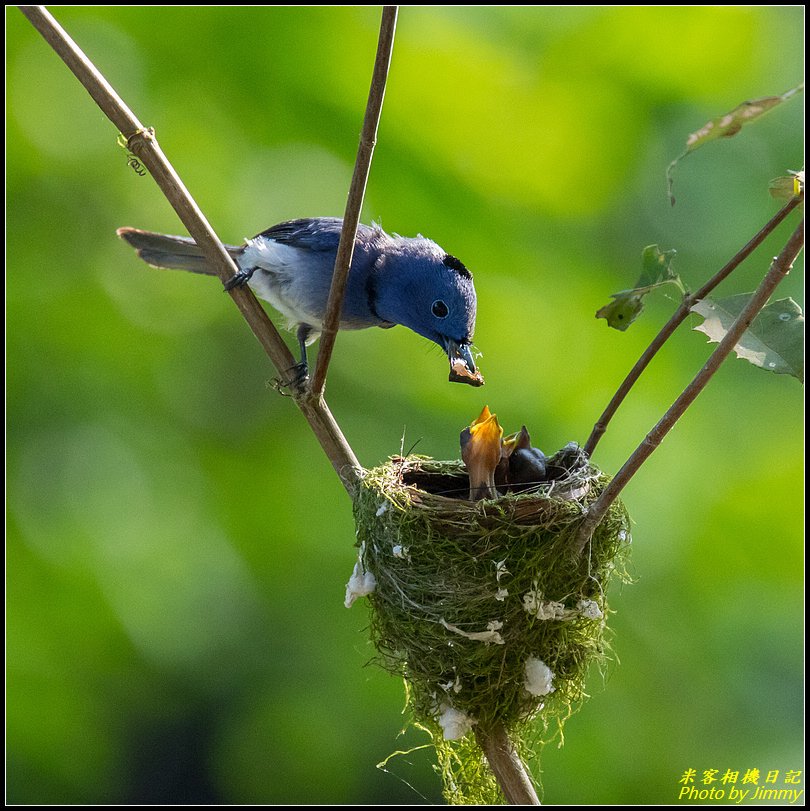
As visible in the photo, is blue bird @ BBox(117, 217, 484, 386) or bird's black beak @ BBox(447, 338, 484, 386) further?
blue bird @ BBox(117, 217, 484, 386)

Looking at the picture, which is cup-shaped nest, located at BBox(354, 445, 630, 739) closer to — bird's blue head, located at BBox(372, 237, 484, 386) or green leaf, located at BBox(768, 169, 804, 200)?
bird's blue head, located at BBox(372, 237, 484, 386)

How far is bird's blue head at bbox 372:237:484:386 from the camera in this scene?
264cm

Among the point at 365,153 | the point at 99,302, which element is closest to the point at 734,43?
the point at 99,302

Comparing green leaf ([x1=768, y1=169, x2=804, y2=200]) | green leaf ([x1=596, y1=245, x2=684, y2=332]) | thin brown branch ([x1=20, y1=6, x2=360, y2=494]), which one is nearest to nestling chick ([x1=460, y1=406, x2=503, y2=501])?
thin brown branch ([x1=20, y1=6, x2=360, y2=494])

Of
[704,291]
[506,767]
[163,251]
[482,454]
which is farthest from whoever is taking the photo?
[163,251]

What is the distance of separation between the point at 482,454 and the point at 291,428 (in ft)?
7.38

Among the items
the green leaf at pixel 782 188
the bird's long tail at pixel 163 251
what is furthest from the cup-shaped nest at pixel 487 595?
the bird's long tail at pixel 163 251

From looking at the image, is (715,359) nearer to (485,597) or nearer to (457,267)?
(485,597)

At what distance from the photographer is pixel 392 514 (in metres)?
2.27

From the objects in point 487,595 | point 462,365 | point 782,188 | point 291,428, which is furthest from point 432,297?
point 291,428

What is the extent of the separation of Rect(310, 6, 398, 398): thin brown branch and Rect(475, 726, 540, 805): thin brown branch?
911 mm

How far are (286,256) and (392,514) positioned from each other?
47.1 inches

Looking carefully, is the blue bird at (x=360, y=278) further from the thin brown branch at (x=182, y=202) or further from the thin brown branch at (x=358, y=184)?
the thin brown branch at (x=358, y=184)

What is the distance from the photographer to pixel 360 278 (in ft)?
9.71
